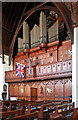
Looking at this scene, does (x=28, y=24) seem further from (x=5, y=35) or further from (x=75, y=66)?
(x=75, y=66)

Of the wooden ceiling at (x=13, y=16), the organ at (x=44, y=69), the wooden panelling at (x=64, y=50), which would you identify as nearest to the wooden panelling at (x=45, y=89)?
the organ at (x=44, y=69)

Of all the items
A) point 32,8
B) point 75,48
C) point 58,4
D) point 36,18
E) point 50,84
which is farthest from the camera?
point 36,18

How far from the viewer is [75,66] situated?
7.80 metres

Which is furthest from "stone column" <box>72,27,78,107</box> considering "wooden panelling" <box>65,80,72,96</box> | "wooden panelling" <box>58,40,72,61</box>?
"wooden panelling" <box>58,40,72,61</box>

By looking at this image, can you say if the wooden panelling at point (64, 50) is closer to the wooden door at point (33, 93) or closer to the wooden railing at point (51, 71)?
the wooden railing at point (51, 71)

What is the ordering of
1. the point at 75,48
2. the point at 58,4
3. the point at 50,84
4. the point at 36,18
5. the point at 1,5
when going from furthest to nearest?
1. the point at 36,18
2. the point at 1,5
3. the point at 50,84
4. the point at 58,4
5. the point at 75,48

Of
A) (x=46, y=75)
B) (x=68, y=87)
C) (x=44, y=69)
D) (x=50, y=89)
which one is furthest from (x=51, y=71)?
(x=68, y=87)

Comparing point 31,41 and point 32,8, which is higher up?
point 32,8

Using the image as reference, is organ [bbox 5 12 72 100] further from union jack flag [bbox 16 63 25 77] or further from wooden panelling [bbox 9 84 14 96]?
union jack flag [bbox 16 63 25 77]

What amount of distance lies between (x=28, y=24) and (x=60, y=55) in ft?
21.1

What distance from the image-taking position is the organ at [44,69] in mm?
10373

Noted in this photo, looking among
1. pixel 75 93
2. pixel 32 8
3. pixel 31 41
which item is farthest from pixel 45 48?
pixel 75 93

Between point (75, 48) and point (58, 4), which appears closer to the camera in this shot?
point (75, 48)

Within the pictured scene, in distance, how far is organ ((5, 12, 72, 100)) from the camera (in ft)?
34.0
